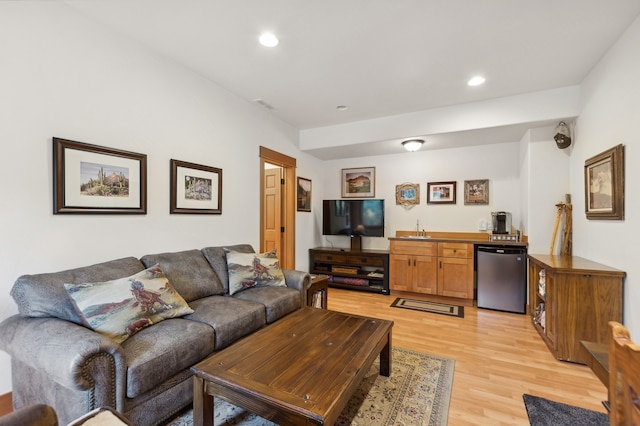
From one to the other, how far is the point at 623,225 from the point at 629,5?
155 centimetres

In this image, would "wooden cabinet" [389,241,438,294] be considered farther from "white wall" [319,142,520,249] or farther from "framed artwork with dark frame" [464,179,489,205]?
"framed artwork with dark frame" [464,179,489,205]

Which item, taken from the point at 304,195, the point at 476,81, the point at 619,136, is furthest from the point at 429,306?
the point at 476,81

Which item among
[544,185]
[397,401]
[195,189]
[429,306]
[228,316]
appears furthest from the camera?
[429,306]

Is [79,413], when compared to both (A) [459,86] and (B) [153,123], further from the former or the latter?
(A) [459,86]

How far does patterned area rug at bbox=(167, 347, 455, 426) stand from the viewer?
1.73 metres

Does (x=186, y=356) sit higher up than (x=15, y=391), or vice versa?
(x=186, y=356)

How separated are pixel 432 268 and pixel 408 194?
1316 millimetres

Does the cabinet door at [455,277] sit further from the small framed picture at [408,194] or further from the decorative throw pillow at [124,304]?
the decorative throw pillow at [124,304]

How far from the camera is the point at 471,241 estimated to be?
4.01m

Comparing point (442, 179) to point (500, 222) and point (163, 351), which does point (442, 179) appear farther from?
point (163, 351)

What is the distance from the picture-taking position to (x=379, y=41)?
2.37 metres

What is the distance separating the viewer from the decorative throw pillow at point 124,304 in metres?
1.64

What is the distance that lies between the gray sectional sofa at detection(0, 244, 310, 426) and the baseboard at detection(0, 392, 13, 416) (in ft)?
0.33

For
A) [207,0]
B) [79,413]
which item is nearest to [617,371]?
[79,413]
